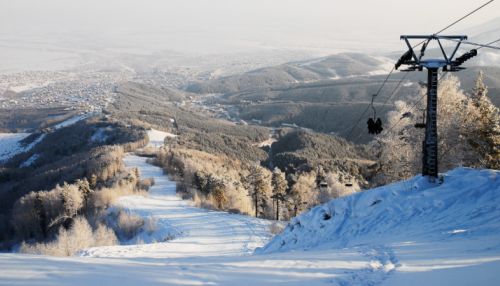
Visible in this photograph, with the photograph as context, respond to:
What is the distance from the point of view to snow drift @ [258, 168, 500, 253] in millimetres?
14016

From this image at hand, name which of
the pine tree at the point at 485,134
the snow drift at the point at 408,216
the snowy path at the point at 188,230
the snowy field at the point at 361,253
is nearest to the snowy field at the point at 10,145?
the snowy path at the point at 188,230

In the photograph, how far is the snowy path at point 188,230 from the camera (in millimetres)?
27486

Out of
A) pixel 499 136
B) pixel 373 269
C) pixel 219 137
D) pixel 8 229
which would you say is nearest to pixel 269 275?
pixel 373 269

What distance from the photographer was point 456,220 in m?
14.7

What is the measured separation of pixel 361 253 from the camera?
40.6ft

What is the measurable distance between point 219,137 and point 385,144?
95.4 m

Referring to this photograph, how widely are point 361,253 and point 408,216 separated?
5238 mm

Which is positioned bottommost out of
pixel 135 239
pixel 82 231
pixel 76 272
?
pixel 135 239

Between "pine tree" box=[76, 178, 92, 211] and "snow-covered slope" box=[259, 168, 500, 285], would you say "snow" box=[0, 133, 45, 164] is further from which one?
"snow-covered slope" box=[259, 168, 500, 285]

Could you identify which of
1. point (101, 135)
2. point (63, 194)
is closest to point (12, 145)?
point (101, 135)

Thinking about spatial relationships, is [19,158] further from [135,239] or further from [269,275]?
[269,275]

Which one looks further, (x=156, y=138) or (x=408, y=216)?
(x=156, y=138)

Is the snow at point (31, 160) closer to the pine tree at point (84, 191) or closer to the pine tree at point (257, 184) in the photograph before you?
the pine tree at point (84, 191)

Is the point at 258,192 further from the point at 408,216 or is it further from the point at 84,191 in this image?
the point at 408,216
